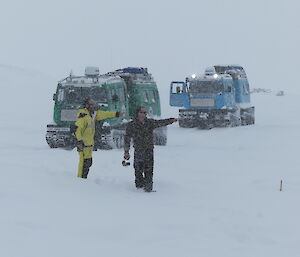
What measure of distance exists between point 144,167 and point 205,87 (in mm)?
15987

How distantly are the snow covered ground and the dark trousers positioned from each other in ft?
0.74

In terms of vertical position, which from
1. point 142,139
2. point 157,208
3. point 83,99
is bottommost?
point 157,208

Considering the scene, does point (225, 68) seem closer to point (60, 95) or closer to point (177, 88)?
point (177, 88)

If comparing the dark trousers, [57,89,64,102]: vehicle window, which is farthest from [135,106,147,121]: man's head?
[57,89,64,102]: vehicle window

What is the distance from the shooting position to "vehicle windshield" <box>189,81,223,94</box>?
2542cm

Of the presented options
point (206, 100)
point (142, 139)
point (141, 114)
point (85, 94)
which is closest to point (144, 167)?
point (142, 139)

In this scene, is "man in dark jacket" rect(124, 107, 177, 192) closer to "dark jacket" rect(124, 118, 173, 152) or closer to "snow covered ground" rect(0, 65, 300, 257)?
"dark jacket" rect(124, 118, 173, 152)

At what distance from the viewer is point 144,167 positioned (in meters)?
10.1

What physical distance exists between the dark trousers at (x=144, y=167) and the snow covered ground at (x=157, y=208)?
0.74 feet

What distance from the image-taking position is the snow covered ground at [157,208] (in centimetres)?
622

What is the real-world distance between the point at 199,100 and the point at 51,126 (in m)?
9.42

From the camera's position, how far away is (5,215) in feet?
21.5

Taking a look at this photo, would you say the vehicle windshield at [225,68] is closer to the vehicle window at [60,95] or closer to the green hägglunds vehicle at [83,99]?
the green hägglunds vehicle at [83,99]

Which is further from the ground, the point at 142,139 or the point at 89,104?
the point at 89,104
